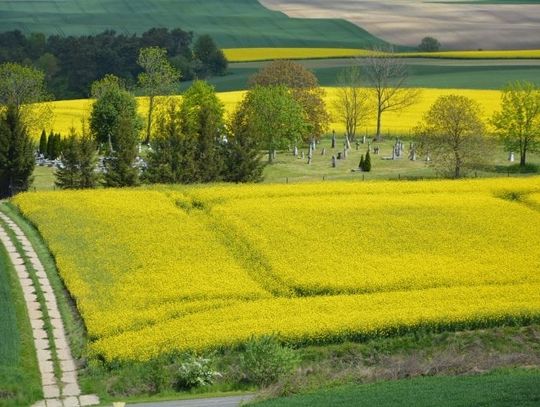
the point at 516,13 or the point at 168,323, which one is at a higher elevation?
the point at 516,13

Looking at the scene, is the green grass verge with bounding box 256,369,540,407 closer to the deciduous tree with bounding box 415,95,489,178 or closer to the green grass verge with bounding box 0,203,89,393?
the green grass verge with bounding box 0,203,89,393

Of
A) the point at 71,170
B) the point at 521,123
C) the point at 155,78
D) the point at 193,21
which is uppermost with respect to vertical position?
the point at 193,21

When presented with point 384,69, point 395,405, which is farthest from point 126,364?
point 384,69

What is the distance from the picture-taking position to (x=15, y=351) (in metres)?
37.2

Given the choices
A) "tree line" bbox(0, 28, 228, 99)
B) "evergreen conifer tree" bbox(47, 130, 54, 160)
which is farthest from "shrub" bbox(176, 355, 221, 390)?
"tree line" bbox(0, 28, 228, 99)

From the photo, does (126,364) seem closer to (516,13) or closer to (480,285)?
(480,285)

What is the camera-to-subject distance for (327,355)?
3741 cm

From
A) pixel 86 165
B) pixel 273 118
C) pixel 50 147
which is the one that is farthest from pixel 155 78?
pixel 86 165

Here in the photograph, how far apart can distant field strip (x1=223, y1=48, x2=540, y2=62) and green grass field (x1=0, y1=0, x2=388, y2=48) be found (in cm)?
302

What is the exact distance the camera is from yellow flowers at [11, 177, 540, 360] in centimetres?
3894

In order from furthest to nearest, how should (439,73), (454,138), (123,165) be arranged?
(439,73) → (454,138) → (123,165)

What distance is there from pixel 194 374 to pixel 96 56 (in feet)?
363

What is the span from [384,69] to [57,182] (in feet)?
138

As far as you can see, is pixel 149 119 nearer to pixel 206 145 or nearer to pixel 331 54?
pixel 206 145
